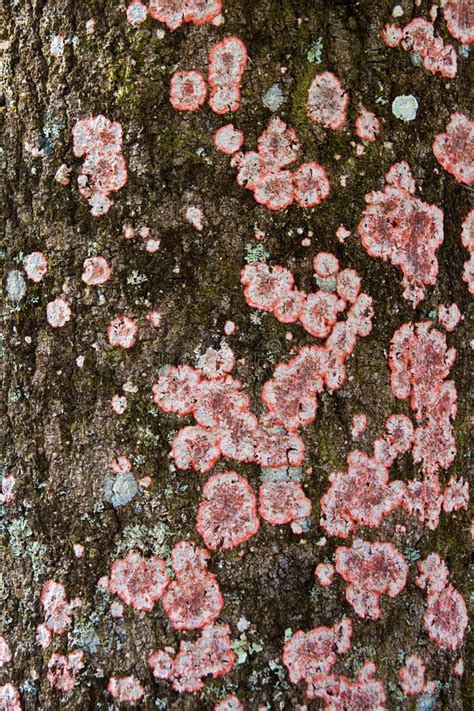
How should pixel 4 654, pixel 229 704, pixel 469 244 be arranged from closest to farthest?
1. pixel 229 704
2. pixel 4 654
3. pixel 469 244

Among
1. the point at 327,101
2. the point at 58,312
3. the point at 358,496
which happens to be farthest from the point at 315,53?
the point at 358,496

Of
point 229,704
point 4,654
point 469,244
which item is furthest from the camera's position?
point 469,244

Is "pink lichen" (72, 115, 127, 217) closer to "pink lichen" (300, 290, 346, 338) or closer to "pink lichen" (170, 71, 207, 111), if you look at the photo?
"pink lichen" (170, 71, 207, 111)

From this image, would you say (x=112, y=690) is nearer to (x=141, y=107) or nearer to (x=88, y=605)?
(x=88, y=605)

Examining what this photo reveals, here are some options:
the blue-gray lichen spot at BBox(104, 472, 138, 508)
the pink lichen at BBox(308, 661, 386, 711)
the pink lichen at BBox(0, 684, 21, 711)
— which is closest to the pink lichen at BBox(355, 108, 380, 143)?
the blue-gray lichen spot at BBox(104, 472, 138, 508)

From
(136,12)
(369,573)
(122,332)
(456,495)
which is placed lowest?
(369,573)

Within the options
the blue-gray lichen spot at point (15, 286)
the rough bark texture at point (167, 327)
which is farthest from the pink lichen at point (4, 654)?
the blue-gray lichen spot at point (15, 286)

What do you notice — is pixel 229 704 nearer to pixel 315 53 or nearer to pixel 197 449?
pixel 197 449

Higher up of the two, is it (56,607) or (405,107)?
(405,107)
